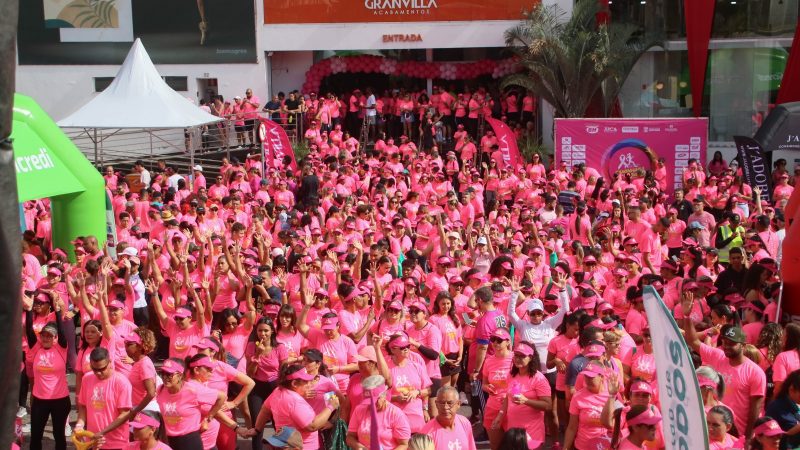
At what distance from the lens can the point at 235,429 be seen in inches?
301

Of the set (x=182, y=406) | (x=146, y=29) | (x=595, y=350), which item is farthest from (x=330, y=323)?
(x=146, y=29)

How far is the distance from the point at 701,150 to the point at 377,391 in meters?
15.1

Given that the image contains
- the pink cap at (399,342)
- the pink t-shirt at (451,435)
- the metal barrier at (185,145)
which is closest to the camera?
the pink t-shirt at (451,435)

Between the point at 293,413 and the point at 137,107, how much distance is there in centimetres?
1335

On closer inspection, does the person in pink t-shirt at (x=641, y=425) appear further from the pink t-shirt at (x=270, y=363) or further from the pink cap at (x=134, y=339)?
the pink cap at (x=134, y=339)

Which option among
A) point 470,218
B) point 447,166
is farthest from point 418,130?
point 470,218

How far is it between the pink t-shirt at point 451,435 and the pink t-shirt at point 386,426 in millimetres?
375

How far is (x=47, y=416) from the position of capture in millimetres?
8555

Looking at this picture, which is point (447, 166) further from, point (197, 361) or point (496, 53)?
point (197, 361)

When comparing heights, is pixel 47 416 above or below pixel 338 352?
below

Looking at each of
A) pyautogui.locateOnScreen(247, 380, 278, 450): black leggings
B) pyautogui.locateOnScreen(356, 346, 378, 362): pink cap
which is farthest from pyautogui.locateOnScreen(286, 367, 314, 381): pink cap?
pyautogui.locateOnScreen(247, 380, 278, 450): black leggings

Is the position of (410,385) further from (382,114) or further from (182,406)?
(382,114)

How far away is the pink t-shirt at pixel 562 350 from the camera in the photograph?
8.07 meters

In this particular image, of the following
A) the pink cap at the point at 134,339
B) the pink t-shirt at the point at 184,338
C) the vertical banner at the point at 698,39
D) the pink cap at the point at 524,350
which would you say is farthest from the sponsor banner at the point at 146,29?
the pink cap at the point at 524,350
